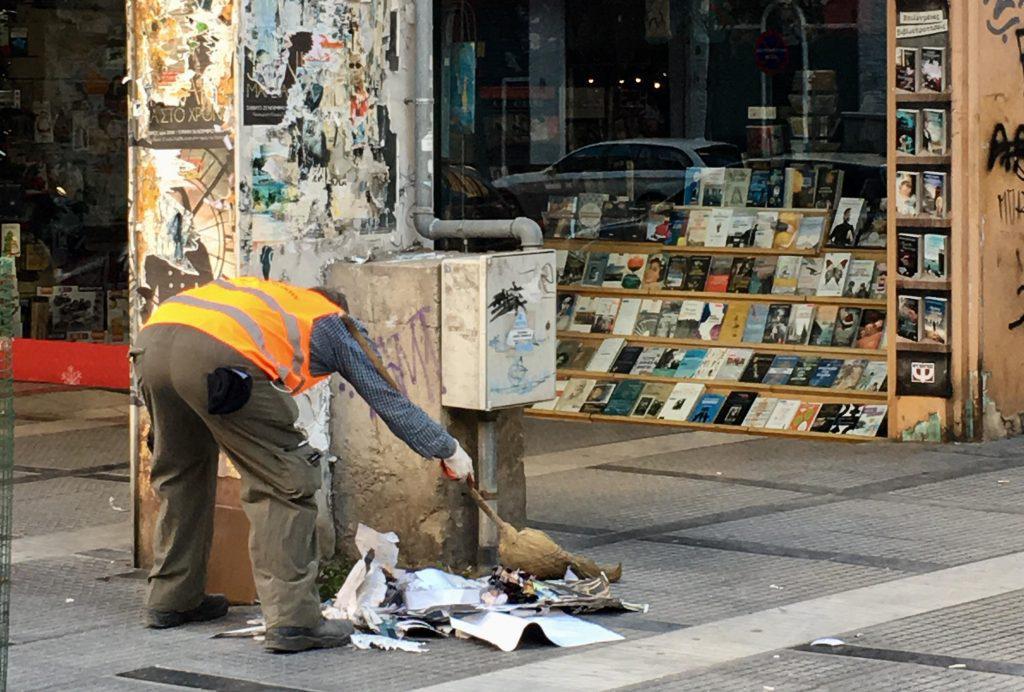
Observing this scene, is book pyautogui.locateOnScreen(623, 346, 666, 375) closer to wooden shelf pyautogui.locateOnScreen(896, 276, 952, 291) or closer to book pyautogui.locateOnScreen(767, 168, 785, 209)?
book pyautogui.locateOnScreen(767, 168, 785, 209)

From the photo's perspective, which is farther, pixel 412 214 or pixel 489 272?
pixel 412 214

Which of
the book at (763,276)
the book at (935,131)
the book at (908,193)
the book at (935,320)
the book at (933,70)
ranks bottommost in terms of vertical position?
the book at (935,320)

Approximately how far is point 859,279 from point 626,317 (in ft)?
5.61

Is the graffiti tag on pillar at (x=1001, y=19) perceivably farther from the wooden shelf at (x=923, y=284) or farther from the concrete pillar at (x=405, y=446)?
the concrete pillar at (x=405, y=446)

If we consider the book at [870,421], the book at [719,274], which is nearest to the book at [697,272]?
the book at [719,274]

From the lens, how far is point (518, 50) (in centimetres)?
1416

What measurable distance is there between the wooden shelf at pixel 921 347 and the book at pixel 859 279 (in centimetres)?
78

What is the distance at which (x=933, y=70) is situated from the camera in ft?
38.1

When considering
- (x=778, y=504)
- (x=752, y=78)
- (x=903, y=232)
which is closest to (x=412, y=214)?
(x=778, y=504)

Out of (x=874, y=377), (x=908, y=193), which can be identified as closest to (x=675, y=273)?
(x=874, y=377)

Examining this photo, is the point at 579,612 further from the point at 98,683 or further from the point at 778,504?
the point at 778,504

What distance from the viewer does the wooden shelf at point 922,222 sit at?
11.6 metres

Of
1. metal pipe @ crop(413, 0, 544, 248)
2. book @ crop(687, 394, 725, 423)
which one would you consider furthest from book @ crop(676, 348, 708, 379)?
metal pipe @ crop(413, 0, 544, 248)

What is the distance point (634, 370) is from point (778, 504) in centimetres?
338
